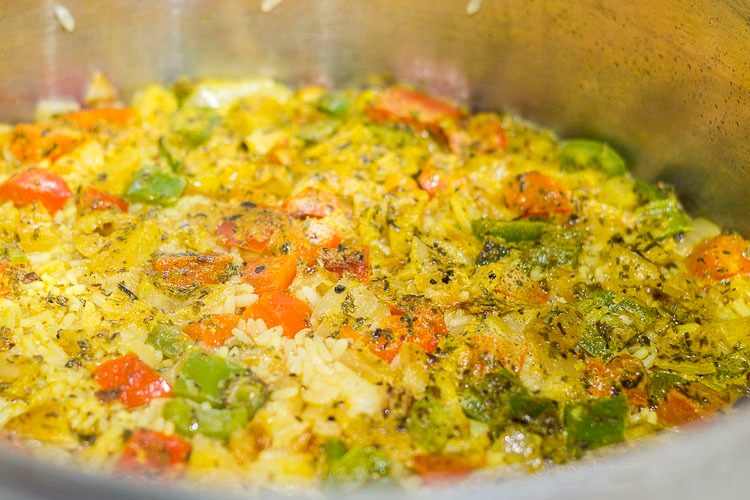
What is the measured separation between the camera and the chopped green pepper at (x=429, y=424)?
2.16 meters

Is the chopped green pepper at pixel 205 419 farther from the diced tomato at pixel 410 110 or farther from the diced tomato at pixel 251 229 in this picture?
the diced tomato at pixel 410 110

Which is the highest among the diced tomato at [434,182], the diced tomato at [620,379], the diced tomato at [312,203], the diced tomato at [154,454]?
the diced tomato at [434,182]

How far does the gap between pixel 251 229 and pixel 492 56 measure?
5.52 ft

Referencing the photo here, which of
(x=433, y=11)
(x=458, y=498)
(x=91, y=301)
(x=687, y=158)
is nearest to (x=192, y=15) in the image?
(x=433, y=11)

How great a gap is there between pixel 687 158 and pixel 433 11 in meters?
1.49

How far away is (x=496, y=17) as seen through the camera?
11.8 ft

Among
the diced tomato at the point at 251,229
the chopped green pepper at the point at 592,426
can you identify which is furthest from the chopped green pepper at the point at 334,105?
the chopped green pepper at the point at 592,426

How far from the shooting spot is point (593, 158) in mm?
3389

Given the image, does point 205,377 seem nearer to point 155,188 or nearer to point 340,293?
point 340,293

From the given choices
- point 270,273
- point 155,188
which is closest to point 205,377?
point 270,273

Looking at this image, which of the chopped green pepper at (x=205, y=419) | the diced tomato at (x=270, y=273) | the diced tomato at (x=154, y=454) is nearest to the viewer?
the diced tomato at (x=154, y=454)

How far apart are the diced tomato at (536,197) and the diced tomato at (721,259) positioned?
56cm

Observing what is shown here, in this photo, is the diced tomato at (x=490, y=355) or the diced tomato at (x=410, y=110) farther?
the diced tomato at (x=410, y=110)

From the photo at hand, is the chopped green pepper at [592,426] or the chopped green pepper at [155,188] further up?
the chopped green pepper at [592,426]
